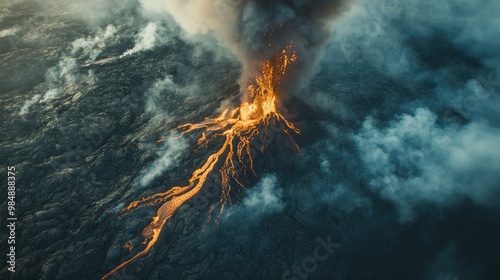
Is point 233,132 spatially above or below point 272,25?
below

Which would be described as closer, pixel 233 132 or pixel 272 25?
pixel 272 25

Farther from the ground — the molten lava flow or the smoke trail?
the smoke trail

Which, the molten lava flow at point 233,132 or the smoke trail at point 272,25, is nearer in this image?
the molten lava flow at point 233,132

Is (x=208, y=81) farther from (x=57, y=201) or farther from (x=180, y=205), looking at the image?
(x=57, y=201)

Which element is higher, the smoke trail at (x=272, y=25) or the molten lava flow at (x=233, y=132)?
the smoke trail at (x=272, y=25)

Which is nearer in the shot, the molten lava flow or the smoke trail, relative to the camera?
the molten lava flow
